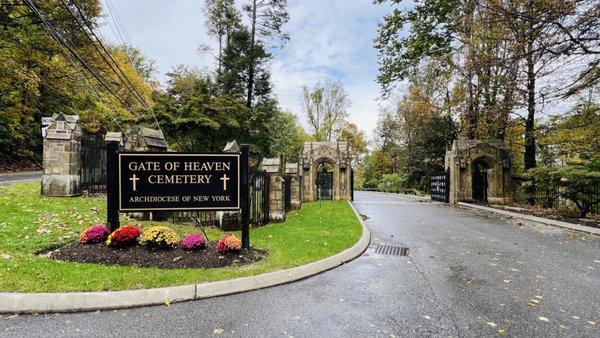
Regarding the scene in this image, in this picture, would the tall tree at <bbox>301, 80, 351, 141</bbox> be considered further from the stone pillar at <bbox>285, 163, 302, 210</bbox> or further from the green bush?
the stone pillar at <bbox>285, 163, 302, 210</bbox>

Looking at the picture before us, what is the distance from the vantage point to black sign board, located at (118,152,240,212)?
6.07m

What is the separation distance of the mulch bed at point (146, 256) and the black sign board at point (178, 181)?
80cm

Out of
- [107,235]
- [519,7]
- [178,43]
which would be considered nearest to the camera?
[107,235]

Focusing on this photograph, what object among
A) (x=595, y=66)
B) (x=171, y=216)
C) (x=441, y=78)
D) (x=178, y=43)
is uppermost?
(x=178, y=43)

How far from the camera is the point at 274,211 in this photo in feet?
34.9

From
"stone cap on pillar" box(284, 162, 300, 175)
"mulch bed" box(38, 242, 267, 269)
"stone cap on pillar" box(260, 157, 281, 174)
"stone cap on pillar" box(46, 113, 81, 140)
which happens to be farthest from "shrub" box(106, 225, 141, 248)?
"stone cap on pillar" box(284, 162, 300, 175)

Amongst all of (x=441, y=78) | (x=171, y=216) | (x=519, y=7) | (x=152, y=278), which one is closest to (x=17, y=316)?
(x=152, y=278)

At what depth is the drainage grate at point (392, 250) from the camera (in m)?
7.13

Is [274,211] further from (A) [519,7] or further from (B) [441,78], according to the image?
(B) [441,78]

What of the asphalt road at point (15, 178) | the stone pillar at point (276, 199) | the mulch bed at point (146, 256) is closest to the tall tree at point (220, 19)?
the asphalt road at point (15, 178)

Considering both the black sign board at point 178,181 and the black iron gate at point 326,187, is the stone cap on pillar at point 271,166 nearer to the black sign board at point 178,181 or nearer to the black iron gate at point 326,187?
the black sign board at point 178,181

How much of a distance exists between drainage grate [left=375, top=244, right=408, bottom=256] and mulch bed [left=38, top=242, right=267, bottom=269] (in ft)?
9.33

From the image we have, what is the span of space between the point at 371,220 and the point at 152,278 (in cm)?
919

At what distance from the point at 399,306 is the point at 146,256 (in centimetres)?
396
